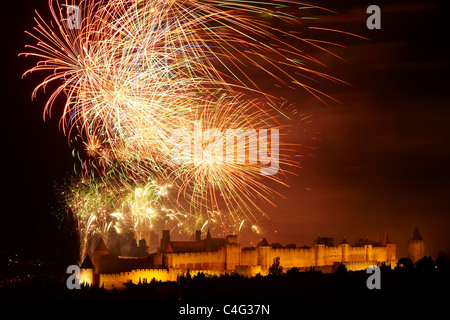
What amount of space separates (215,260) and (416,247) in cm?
2844

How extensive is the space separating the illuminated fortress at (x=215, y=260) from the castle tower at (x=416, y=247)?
2856 mm

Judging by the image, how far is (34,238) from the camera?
55.8m

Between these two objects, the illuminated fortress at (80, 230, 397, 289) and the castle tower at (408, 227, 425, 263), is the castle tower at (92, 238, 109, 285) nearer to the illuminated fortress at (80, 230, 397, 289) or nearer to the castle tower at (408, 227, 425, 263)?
the illuminated fortress at (80, 230, 397, 289)

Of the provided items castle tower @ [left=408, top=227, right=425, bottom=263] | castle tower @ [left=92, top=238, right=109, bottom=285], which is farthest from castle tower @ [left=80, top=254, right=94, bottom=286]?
castle tower @ [left=408, top=227, right=425, bottom=263]

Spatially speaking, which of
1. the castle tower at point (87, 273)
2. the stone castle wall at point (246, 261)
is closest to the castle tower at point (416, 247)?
the stone castle wall at point (246, 261)

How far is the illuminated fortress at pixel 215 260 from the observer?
1868 inches

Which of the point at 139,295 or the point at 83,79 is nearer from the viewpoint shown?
the point at 83,79

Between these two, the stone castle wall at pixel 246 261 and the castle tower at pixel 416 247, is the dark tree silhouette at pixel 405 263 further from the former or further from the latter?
the castle tower at pixel 416 247

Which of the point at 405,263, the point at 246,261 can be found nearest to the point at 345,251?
the point at 405,263

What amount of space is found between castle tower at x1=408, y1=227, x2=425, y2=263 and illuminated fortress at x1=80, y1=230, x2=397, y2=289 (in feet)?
9.37
